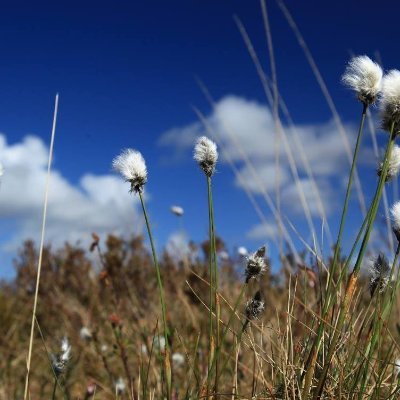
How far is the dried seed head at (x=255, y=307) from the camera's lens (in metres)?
1.26

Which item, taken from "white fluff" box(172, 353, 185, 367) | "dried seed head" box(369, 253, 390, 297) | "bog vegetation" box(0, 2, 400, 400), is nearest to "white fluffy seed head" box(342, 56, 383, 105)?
"bog vegetation" box(0, 2, 400, 400)

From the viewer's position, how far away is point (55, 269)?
7.29 metres

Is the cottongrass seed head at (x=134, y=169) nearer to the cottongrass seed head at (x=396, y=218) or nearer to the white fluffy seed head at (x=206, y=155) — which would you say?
the white fluffy seed head at (x=206, y=155)

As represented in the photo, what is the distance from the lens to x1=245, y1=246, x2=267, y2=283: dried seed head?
1.21 metres

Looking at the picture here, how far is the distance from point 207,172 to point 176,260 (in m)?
5.39

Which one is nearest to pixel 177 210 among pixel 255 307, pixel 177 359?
pixel 177 359

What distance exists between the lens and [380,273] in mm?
1224

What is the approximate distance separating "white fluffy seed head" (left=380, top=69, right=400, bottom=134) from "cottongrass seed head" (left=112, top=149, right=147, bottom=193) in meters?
0.47

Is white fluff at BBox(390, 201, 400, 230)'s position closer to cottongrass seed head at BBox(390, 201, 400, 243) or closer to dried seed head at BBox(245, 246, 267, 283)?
cottongrass seed head at BBox(390, 201, 400, 243)

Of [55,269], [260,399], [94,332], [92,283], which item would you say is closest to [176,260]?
[92,283]

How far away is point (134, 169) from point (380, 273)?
0.54 m

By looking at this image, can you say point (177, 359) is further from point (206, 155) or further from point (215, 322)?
point (206, 155)

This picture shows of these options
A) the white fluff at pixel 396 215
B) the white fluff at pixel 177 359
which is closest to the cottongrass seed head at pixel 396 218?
the white fluff at pixel 396 215

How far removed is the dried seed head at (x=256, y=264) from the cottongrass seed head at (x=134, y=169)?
265 millimetres
